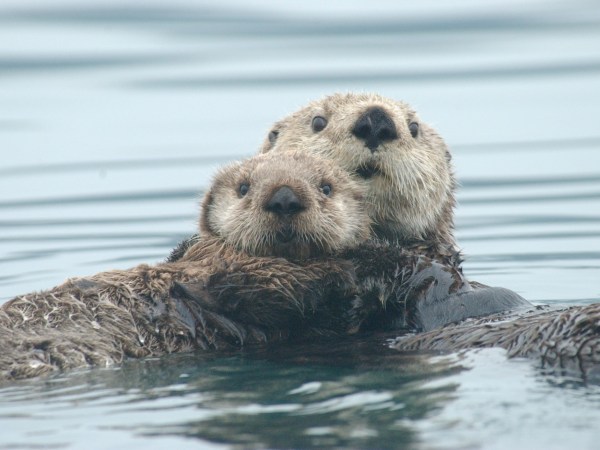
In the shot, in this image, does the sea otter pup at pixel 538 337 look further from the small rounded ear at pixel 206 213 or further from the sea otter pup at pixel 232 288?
the small rounded ear at pixel 206 213

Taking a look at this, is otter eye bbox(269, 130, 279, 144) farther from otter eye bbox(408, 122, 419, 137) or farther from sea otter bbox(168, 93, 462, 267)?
otter eye bbox(408, 122, 419, 137)

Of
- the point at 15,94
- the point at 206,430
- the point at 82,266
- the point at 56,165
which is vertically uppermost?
the point at 15,94

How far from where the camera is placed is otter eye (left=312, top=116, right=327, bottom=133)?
7.54 metres

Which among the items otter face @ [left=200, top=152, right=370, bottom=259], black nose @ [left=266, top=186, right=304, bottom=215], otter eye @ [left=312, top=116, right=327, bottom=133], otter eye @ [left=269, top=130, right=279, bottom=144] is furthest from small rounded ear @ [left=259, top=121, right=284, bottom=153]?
black nose @ [left=266, top=186, right=304, bottom=215]

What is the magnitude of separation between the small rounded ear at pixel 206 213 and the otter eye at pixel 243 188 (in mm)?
278

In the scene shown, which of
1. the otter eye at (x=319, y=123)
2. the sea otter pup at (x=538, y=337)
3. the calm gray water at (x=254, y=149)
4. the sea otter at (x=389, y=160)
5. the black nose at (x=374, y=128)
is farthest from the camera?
the otter eye at (x=319, y=123)

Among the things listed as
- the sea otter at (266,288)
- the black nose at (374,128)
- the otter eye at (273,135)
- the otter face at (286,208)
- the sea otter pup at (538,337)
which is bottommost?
the sea otter pup at (538,337)

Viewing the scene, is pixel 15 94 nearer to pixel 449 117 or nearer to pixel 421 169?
pixel 449 117

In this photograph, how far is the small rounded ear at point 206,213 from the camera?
23.5 ft

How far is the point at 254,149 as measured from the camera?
1485 centimetres

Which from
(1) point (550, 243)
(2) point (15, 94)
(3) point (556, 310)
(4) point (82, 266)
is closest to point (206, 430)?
(3) point (556, 310)

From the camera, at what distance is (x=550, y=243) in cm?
1091

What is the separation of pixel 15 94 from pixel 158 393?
12.8m

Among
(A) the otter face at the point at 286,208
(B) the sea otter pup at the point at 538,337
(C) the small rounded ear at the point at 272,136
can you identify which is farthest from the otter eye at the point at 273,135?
(B) the sea otter pup at the point at 538,337
